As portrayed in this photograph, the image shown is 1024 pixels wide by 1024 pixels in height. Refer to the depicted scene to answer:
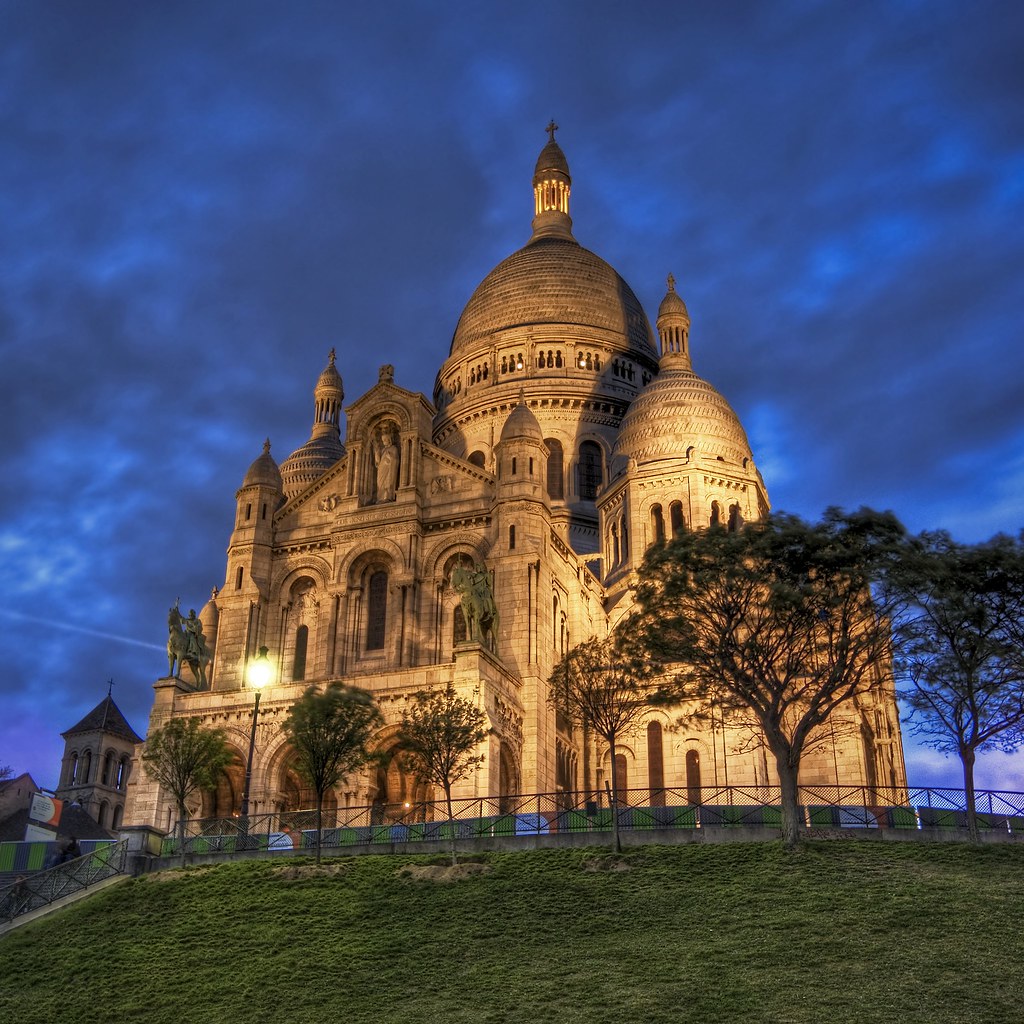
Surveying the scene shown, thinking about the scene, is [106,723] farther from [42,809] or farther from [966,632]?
[966,632]

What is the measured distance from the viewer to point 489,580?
54750mm

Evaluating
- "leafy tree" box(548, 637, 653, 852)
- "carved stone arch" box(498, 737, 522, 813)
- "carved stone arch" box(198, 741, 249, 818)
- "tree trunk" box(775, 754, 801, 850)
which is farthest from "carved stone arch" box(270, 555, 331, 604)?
"tree trunk" box(775, 754, 801, 850)

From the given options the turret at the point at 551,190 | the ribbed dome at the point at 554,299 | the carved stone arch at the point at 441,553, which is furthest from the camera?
the turret at the point at 551,190

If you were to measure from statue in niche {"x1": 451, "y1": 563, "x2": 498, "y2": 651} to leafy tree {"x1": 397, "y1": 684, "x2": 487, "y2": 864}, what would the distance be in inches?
211

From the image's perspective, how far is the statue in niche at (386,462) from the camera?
61.8m

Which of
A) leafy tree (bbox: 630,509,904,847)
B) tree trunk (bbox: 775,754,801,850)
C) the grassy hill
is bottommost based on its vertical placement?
the grassy hill

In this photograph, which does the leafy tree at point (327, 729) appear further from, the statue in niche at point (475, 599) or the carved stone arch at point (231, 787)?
the carved stone arch at point (231, 787)

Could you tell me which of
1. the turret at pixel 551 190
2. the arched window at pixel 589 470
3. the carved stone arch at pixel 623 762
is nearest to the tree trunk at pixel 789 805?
the carved stone arch at pixel 623 762

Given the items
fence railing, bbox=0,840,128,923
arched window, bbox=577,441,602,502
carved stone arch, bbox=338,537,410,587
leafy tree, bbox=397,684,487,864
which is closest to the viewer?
fence railing, bbox=0,840,128,923

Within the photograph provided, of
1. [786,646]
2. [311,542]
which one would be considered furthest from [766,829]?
[311,542]

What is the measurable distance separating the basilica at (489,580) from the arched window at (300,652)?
149mm

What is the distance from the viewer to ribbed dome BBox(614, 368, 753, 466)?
2906 inches

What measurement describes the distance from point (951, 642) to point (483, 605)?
1930cm

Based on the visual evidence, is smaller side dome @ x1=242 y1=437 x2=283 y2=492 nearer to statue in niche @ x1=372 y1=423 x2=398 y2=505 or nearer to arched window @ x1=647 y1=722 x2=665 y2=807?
statue in niche @ x1=372 y1=423 x2=398 y2=505
